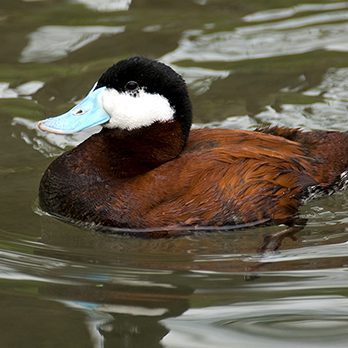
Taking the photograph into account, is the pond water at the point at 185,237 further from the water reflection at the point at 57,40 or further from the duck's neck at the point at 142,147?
the duck's neck at the point at 142,147

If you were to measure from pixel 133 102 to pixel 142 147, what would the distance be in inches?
10.6

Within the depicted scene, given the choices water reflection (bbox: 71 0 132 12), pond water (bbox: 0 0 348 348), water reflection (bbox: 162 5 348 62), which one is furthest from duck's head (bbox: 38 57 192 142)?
water reflection (bbox: 71 0 132 12)

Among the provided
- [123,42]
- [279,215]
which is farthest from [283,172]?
[123,42]

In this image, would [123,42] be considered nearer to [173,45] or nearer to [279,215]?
[173,45]

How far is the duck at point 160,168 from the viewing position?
5871 millimetres

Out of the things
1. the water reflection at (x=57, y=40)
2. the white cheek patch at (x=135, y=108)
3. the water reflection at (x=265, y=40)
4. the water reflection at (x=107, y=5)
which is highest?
the white cheek patch at (x=135, y=108)

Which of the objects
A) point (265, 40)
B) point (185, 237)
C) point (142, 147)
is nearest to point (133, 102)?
point (142, 147)

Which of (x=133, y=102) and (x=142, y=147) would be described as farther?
(x=142, y=147)

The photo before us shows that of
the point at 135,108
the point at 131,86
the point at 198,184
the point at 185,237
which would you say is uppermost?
the point at 131,86

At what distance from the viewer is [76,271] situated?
545cm

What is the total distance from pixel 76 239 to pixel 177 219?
22.5 inches

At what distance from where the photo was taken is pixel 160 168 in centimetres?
600

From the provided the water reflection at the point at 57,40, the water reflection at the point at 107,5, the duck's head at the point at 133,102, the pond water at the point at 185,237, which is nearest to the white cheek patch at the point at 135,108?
the duck's head at the point at 133,102

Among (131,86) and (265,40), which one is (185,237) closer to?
(131,86)
